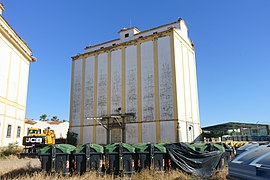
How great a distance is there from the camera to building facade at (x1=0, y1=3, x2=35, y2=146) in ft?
74.6

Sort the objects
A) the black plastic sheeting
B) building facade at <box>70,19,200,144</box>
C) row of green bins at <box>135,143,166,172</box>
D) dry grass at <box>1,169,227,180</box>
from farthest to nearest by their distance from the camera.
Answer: building facade at <box>70,19,200,144</box>
the black plastic sheeting
row of green bins at <box>135,143,166,172</box>
dry grass at <box>1,169,227,180</box>

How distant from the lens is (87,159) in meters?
8.85

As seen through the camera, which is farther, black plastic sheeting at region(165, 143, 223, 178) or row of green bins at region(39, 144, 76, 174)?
black plastic sheeting at region(165, 143, 223, 178)

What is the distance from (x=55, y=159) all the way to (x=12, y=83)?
19524 millimetres

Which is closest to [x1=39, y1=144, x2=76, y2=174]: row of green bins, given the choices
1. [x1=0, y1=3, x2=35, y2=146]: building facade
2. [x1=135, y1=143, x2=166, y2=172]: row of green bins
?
[x1=135, y1=143, x2=166, y2=172]: row of green bins

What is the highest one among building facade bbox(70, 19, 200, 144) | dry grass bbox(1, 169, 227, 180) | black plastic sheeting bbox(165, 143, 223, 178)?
building facade bbox(70, 19, 200, 144)

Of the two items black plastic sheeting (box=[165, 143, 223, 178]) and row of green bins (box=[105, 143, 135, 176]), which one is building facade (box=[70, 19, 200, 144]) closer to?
black plastic sheeting (box=[165, 143, 223, 178])

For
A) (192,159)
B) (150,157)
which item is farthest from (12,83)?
(192,159)

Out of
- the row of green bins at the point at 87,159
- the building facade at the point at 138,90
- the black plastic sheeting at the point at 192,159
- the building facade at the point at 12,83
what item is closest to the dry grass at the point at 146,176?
the row of green bins at the point at 87,159

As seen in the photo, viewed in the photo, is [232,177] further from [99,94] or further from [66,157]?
[99,94]

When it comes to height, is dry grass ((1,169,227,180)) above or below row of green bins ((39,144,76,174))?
below

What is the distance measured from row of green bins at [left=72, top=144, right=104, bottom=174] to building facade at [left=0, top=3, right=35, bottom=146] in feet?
54.9

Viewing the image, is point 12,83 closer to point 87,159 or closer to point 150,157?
point 87,159

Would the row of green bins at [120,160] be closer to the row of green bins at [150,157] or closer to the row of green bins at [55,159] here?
the row of green bins at [150,157]
